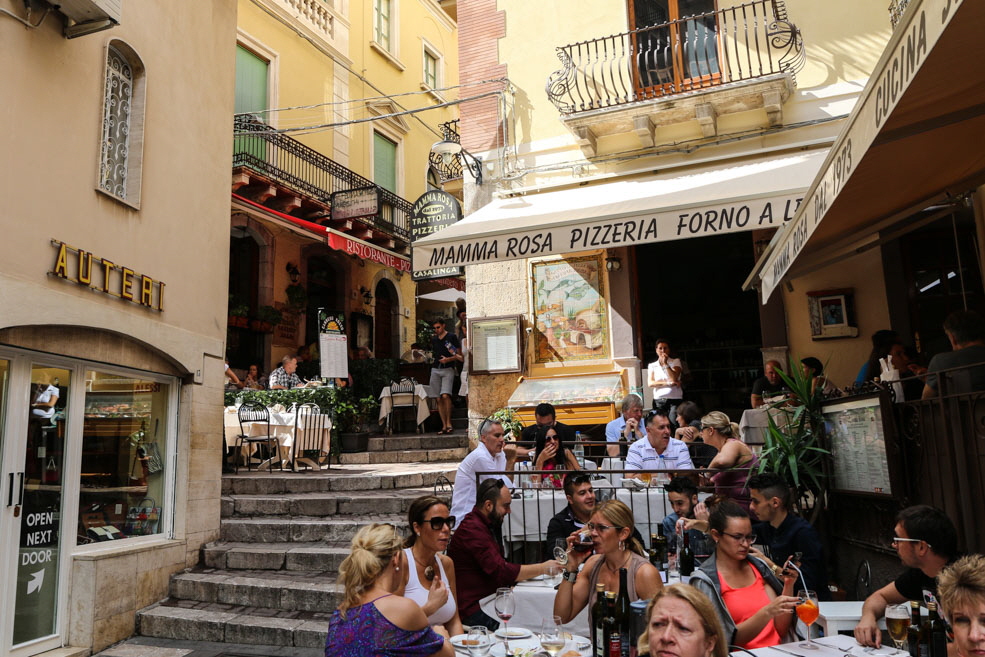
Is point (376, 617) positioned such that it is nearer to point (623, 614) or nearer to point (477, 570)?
point (623, 614)

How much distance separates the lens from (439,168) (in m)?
21.0

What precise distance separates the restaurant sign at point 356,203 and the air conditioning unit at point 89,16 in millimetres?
9727

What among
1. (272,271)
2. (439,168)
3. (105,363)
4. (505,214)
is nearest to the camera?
(105,363)

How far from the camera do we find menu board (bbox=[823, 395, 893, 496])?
4852 millimetres

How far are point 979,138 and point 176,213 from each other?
6892mm

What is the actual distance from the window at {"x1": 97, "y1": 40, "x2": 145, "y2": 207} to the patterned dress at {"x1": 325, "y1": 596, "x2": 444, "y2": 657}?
499cm

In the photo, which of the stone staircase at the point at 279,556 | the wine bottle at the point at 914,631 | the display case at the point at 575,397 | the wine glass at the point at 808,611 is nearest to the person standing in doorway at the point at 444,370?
the display case at the point at 575,397

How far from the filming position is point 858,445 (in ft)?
17.0

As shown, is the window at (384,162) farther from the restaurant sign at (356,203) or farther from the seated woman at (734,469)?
the seated woman at (734,469)

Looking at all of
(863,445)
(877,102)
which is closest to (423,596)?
(863,445)

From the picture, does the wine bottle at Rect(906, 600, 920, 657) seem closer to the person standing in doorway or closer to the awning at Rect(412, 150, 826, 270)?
the awning at Rect(412, 150, 826, 270)

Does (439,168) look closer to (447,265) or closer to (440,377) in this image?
(440,377)

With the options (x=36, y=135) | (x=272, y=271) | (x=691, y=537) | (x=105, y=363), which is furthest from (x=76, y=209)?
(x=272, y=271)

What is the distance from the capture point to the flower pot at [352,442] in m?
12.1
